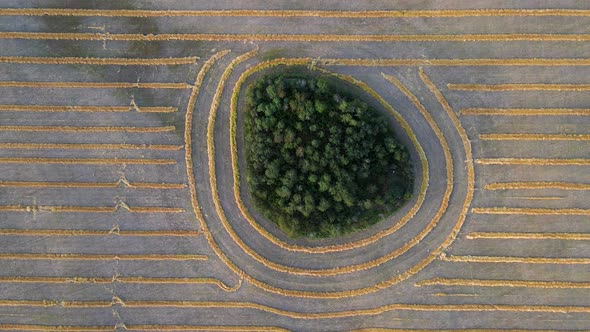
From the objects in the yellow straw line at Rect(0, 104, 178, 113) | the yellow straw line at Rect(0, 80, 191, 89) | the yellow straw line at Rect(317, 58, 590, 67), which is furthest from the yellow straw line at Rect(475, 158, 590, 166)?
the yellow straw line at Rect(0, 104, 178, 113)

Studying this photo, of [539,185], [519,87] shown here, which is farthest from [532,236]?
[519,87]

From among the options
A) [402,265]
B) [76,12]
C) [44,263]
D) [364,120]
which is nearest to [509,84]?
[364,120]

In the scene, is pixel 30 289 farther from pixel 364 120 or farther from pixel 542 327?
pixel 542 327

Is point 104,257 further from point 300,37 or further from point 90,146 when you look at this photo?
point 300,37

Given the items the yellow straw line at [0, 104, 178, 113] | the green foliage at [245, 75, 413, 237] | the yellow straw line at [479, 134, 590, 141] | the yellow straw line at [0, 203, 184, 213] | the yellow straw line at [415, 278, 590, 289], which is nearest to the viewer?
the green foliage at [245, 75, 413, 237]

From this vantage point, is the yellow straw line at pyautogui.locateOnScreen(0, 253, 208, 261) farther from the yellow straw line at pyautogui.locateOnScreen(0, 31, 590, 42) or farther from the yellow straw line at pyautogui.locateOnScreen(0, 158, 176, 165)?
the yellow straw line at pyautogui.locateOnScreen(0, 31, 590, 42)

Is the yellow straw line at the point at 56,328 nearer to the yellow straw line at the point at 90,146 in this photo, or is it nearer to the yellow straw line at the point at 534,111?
the yellow straw line at the point at 90,146

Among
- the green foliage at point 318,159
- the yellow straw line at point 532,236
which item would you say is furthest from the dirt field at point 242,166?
the green foliage at point 318,159
